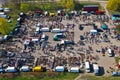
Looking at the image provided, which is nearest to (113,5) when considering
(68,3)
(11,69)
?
(68,3)

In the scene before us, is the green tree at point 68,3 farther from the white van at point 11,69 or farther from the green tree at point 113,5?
the white van at point 11,69

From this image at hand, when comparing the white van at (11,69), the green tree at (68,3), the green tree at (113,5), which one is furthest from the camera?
the green tree at (68,3)

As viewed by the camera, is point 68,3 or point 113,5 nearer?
point 113,5

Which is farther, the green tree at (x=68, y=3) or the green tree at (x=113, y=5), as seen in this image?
the green tree at (x=68, y=3)

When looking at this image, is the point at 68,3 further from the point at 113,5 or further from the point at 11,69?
the point at 11,69

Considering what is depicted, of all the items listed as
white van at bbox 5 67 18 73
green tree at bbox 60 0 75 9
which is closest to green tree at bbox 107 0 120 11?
green tree at bbox 60 0 75 9

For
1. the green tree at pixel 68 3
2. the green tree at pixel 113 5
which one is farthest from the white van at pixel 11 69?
the green tree at pixel 113 5

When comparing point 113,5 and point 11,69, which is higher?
point 113,5

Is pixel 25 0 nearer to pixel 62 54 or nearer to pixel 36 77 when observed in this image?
pixel 62 54

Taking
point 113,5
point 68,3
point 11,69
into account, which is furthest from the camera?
point 68,3

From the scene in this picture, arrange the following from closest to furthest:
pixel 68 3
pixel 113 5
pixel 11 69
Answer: pixel 11 69 → pixel 113 5 → pixel 68 3

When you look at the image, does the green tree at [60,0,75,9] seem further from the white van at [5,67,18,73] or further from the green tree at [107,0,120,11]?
the white van at [5,67,18,73]
